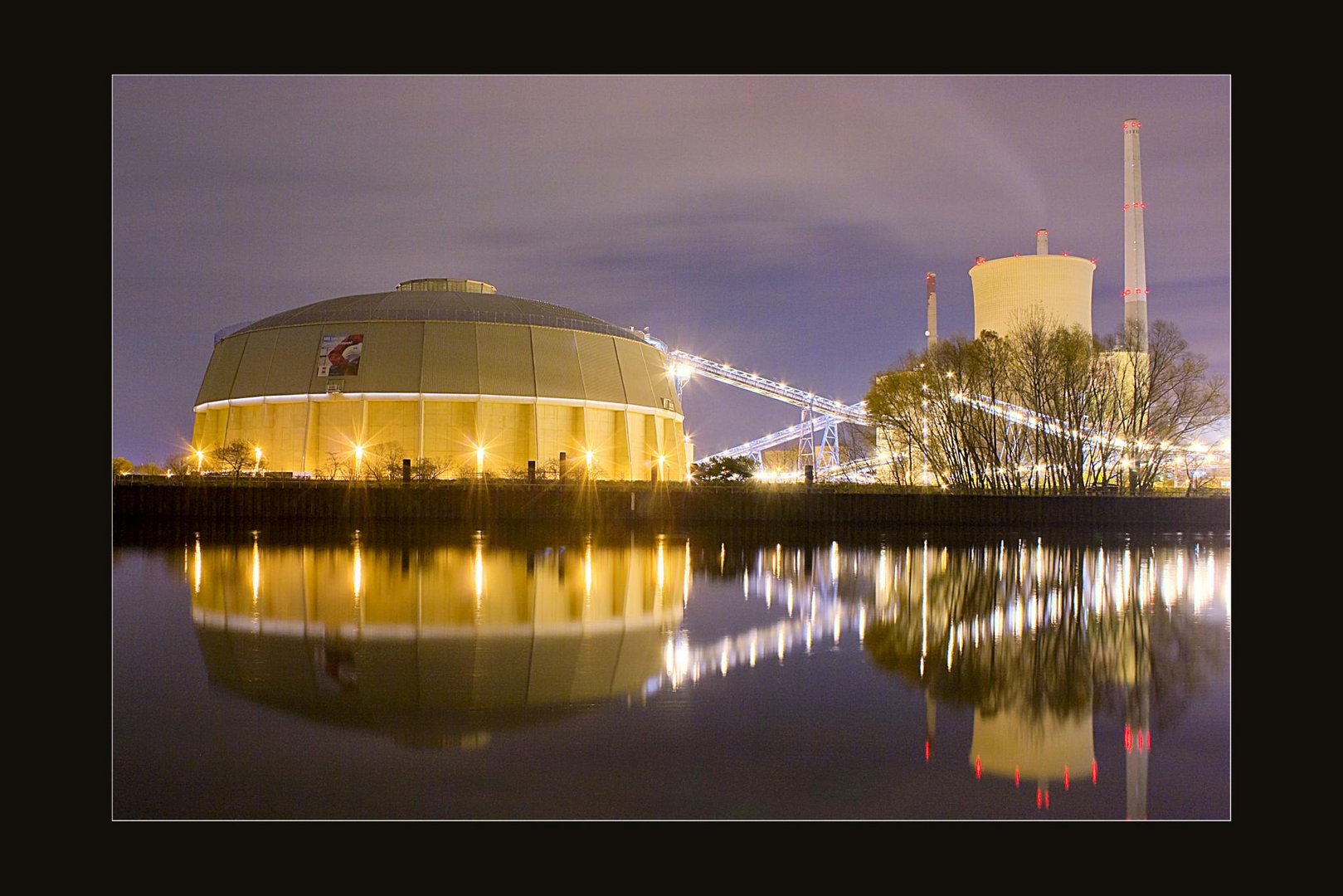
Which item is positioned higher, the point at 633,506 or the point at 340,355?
the point at 340,355

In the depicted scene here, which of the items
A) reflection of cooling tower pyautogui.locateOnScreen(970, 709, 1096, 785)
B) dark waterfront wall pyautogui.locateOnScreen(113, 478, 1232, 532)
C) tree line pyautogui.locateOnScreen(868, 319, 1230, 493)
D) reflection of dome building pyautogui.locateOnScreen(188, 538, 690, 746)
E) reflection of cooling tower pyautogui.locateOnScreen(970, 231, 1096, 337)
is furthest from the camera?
reflection of cooling tower pyautogui.locateOnScreen(970, 231, 1096, 337)

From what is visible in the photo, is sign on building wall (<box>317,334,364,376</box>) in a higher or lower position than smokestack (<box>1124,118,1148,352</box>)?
lower

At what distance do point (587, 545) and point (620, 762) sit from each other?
13.0 metres

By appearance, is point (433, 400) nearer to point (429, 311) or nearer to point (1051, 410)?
point (429, 311)

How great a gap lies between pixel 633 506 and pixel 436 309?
23.0 meters

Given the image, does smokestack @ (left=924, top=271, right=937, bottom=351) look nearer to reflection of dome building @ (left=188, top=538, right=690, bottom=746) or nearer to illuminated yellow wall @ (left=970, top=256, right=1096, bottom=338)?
illuminated yellow wall @ (left=970, top=256, right=1096, bottom=338)

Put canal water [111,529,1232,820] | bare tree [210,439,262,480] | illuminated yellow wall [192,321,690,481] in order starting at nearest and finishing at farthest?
canal water [111,529,1232,820] < bare tree [210,439,262,480] < illuminated yellow wall [192,321,690,481]

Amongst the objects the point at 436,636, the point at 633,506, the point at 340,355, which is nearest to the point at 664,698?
the point at 436,636

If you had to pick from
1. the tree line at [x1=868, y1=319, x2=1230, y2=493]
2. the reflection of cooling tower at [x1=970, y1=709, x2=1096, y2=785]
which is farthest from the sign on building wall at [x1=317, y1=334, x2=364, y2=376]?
the reflection of cooling tower at [x1=970, y1=709, x2=1096, y2=785]

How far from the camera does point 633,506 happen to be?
24703 millimetres

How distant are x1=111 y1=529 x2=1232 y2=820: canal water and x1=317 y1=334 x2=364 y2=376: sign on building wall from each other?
99.5 ft

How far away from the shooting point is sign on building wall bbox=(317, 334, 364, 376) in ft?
135

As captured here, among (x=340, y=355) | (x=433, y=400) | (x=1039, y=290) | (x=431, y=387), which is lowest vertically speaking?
(x=433, y=400)
